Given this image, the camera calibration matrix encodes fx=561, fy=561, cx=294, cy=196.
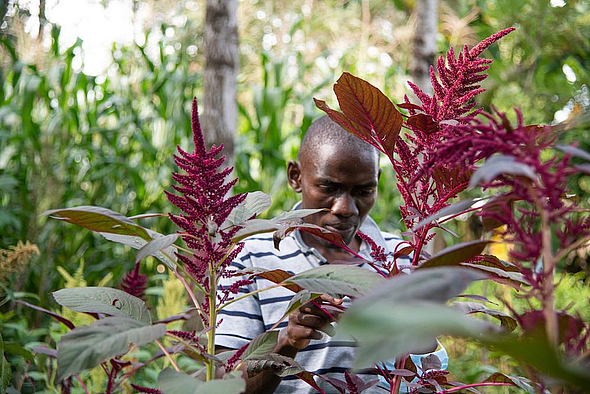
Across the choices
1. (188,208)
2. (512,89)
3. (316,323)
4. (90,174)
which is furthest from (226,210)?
(512,89)

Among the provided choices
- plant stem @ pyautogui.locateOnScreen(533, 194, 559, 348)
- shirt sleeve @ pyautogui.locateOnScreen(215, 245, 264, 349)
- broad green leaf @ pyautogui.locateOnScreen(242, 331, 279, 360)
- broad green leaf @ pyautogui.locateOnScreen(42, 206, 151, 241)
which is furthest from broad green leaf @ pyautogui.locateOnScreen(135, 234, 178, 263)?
shirt sleeve @ pyautogui.locateOnScreen(215, 245, 264, 349)

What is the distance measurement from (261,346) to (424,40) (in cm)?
251

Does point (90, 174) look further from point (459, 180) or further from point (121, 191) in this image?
point (459, 180)

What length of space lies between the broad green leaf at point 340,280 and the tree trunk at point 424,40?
2378mm

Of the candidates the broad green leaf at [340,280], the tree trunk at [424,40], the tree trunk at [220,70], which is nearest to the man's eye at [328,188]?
the broad green leaf at [340,280]

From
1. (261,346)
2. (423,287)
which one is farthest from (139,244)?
(423,287)

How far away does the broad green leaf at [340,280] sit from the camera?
0.55m

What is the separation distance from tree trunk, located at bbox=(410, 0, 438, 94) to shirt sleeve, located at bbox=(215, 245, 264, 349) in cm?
176

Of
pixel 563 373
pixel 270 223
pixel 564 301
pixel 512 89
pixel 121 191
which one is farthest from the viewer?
pixel 512 89

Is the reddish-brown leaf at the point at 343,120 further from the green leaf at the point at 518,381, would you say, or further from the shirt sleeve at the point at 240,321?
the shirt sleeve at the point at 240,321

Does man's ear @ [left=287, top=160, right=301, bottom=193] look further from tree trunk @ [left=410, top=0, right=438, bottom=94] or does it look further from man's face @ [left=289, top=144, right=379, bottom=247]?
tree trunk @ [left=410, top=0, right=438, bottom=94]

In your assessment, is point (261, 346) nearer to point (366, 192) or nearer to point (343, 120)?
point (343, 120)

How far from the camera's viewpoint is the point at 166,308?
1.95 metres

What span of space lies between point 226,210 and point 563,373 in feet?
1.35
